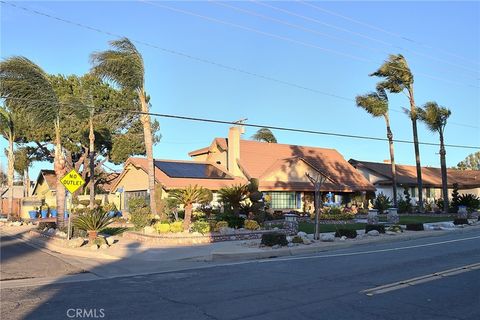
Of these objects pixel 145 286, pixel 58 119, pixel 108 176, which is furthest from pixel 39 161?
pixel 145 286

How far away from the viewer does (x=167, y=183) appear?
3325 centimetres

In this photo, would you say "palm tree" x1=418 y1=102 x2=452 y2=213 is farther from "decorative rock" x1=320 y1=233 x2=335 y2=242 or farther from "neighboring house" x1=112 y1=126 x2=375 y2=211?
"decorative rock" x1=320 y1=233 x2=335 y2=242

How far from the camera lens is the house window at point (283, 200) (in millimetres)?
37219

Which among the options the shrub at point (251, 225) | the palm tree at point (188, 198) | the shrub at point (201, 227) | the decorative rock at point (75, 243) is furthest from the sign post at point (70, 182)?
the shrub at point (251, 225)

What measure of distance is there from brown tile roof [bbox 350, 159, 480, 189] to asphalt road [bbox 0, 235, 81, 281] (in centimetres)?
3764

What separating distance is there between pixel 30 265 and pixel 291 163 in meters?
26.5

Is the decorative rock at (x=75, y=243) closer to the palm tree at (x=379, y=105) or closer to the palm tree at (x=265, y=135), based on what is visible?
the palm tree at (x=379, y=105)

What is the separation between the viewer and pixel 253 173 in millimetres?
37750

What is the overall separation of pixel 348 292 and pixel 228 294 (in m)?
2.24

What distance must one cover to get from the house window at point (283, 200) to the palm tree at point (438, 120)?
11675mm

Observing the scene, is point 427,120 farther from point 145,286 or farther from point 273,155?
point 145,286

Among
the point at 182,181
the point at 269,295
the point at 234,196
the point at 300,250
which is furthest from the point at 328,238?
the point at 182,181

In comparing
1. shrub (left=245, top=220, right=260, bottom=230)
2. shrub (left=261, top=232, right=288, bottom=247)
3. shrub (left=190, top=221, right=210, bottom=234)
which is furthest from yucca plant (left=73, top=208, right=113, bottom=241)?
shrub (left=261, top=232, right=288, bottom=247)

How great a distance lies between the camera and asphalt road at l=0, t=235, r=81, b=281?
1271 centimetres
